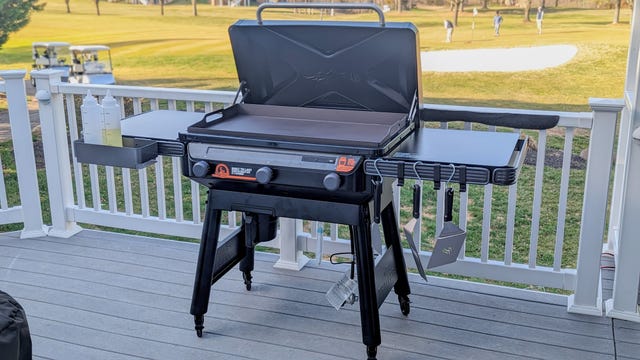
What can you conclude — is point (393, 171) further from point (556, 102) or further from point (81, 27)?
point (81, 27)

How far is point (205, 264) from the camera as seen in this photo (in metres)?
2.62

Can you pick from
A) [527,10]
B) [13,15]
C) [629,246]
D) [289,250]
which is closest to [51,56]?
[13,15]

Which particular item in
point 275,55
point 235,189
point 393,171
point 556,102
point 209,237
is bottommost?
point 556,102

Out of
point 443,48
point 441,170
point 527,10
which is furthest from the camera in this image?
point 443,48

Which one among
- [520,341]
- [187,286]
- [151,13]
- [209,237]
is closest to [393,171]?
[209,237]

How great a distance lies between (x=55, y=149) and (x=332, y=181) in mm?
2172

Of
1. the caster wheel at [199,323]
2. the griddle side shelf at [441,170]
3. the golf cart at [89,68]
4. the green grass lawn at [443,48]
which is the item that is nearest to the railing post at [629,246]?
the griddle side shelf at [441,170]

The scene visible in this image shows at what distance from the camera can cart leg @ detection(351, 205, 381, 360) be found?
2332mm

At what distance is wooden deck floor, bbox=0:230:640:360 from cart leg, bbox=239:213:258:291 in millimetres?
75

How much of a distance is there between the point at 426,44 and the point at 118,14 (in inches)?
240

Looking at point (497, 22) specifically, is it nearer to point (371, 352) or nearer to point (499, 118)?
point (499, 118)

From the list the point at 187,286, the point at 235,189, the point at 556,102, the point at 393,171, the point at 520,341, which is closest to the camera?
the point at 393,171

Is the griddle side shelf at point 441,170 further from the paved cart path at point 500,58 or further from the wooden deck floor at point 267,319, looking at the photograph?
the paved cart path at point 500,58

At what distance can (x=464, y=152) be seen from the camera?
2201mm
